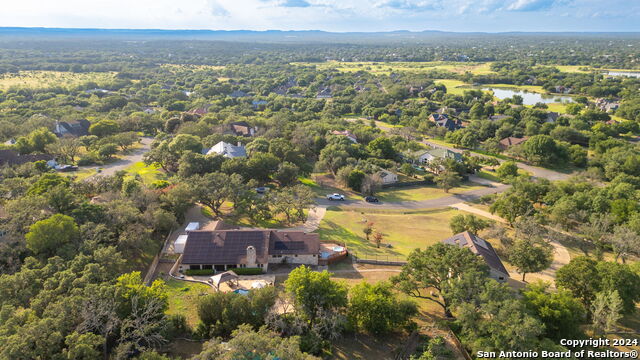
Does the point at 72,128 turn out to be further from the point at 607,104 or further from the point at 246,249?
the point at 607,104

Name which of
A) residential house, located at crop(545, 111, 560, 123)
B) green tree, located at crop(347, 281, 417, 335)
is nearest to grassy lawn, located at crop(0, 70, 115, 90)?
green tree, located at crop(347, 281, 417, 335)

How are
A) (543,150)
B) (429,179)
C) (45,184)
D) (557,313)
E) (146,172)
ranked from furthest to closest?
1. (543,150)
2. (429,179)
3. (146,172)
4. (45,184)
5. (557,313)

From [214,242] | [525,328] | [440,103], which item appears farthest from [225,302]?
[440,103]

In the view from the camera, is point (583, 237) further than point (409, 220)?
No

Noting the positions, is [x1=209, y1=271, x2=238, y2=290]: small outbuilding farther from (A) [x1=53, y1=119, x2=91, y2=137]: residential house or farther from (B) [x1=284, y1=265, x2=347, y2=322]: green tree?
(A) [x1=53, y1=119, x2=91, y2=137]: residential house

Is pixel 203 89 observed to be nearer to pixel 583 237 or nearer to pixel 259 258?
pixel 259 258

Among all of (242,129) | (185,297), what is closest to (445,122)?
(242,129)
